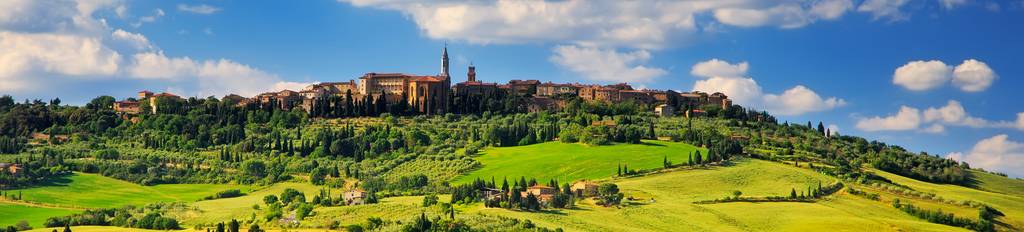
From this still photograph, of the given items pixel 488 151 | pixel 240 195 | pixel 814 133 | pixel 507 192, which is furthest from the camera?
pixel 814 133

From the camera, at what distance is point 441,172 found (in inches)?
4673

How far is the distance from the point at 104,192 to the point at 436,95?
53695mm

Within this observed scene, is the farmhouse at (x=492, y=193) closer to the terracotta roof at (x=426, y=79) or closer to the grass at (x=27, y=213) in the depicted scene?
the grass at (x=27, y=213)

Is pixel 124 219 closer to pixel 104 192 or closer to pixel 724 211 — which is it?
pixel 104 192

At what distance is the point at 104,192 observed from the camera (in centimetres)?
11688

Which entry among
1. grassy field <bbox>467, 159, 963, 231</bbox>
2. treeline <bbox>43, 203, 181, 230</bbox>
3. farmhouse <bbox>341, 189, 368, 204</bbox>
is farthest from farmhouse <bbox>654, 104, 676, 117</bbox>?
treeline <bbox>43, 203, 181, 230</bbox>

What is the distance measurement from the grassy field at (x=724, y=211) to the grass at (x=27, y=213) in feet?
131

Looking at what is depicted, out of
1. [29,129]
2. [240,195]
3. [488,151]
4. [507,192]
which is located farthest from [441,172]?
[29,129]

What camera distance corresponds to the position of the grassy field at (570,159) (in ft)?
366

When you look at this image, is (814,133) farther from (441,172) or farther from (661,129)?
(441,172)

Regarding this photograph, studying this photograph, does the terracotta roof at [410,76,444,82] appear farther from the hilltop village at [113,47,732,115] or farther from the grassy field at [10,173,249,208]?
the grassy field at [10,173,249,208]

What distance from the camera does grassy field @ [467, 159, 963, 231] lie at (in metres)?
83.4

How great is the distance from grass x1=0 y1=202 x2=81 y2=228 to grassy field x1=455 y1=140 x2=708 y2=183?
122 feet

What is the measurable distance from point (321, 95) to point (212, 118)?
66.5 ft
